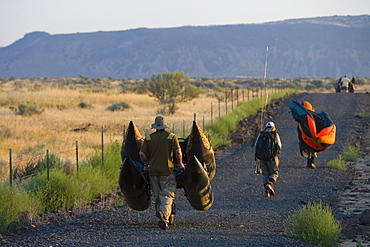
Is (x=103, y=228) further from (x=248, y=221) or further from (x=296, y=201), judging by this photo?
(x=296, y=201)

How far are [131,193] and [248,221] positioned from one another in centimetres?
232

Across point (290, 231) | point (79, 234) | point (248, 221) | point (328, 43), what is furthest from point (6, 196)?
point (328, 43)

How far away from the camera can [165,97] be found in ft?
160

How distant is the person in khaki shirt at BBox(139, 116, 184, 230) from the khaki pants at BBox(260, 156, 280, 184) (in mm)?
3783

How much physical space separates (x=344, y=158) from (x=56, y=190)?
1121 centimetres

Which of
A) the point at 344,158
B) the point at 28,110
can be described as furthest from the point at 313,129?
the point at 28,110

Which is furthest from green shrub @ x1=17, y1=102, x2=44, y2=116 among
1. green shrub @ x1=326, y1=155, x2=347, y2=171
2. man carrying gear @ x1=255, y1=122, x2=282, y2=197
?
man carrying gear @ x1=255, y1=122, x2=282, y2=197

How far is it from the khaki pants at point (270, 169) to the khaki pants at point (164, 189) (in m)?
3.85

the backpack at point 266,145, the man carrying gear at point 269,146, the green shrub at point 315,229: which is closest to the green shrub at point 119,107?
the man carrying gear at point 269,146

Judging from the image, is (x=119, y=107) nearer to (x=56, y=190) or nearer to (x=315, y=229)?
(x=56, y=190)

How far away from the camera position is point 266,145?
13.2 meters

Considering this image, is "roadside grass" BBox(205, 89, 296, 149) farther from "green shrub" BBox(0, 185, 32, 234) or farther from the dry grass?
"green shrub" BBox(0, 185, 32, 234)

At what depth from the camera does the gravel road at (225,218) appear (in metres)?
9.57

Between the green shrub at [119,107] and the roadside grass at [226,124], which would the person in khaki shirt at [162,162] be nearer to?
the roadside grass at [226,124]
